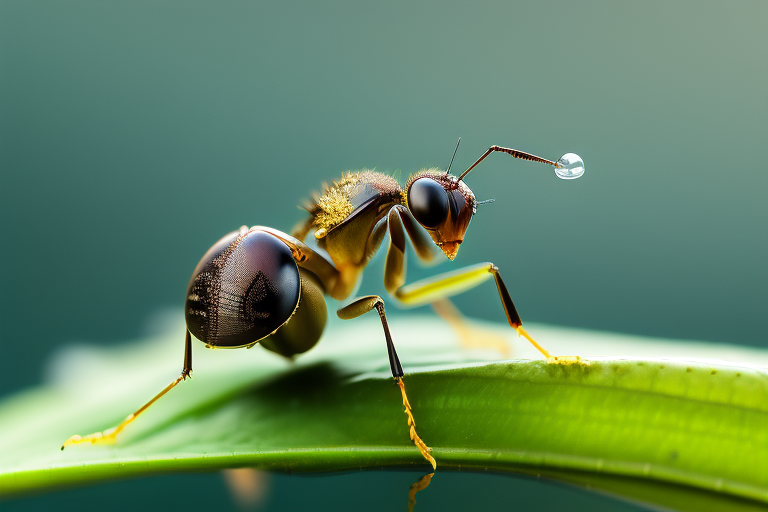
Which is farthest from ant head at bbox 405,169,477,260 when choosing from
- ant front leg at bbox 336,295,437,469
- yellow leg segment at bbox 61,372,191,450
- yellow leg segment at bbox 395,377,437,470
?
yellow leg segment at bbox 61,372,191,450

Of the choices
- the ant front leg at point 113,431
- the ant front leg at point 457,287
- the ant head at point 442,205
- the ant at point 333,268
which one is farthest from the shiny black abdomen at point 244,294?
the ant front leg at point 457,287

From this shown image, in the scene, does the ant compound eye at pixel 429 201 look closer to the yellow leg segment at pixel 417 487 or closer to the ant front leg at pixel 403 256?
the ant front leg at pixel 403 256

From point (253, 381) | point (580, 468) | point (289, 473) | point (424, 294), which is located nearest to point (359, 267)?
point (424, 294)

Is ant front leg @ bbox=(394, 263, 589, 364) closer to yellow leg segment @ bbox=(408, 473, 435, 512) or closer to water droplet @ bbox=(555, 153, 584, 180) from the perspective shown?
water droplet @ bbox=(555, 153, 584, 180)

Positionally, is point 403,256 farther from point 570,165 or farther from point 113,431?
point 113,431

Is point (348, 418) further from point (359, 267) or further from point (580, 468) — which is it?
point (359, 267)

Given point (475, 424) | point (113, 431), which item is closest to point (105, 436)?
point (113, 431)
